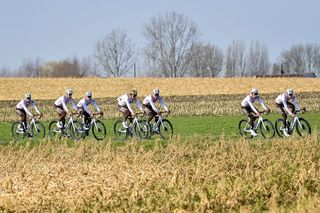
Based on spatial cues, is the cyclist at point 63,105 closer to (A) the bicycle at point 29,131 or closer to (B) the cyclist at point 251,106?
(A) the bicycle at point 29,131

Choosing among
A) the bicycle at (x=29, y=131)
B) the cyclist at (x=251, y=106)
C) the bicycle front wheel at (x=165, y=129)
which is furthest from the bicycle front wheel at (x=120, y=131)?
the cyclist at (x=251, y=106)

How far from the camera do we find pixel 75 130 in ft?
87.7

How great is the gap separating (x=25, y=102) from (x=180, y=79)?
44568 millimetres

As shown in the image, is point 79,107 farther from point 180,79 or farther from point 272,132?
point 180,79

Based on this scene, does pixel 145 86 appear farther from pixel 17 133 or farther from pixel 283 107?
pixel 283 107

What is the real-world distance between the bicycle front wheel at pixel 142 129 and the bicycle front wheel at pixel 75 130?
98.9 inches

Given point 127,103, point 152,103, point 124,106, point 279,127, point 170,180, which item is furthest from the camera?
point 124,106

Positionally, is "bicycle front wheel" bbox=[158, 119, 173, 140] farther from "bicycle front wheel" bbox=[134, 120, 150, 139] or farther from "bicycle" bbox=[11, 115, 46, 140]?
"bicycle" bbox=[11, 115, 46, 140]

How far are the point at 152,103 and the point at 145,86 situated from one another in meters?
43.6

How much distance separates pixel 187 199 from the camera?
12.0 metres

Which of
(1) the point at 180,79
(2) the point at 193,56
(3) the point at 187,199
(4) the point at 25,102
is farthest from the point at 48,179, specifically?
(2) the point at 193,56

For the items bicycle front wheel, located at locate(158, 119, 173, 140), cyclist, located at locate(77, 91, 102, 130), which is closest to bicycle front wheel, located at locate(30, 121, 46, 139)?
cyclist, located at locate(77, 91, 102, 130)

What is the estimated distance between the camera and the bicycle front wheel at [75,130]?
26472 mm

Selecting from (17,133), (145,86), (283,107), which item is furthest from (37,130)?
(145,86)
